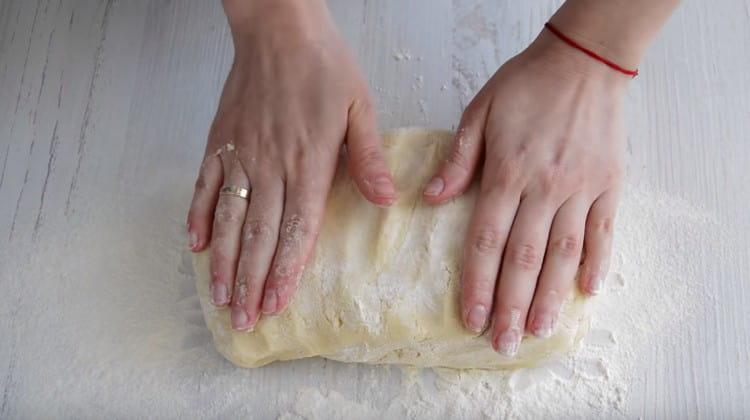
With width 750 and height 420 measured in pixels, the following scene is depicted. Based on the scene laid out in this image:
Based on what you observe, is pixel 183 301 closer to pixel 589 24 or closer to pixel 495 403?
pixel 495 403

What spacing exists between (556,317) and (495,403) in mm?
240

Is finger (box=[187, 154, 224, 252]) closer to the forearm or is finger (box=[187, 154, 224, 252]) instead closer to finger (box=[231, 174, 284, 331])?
finger (box=[231, 174, 284, 331])

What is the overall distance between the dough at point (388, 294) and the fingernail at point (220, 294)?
0.04m

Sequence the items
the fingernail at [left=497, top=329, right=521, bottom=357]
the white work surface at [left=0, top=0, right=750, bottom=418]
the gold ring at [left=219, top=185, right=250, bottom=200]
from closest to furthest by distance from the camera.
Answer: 1. the fingernail at [left=497, top=329, right=521, bottom=357]
2. the gold ring at [left=219, top=185, right=250, bottom=200]
3. the white work surface at [left=0, top=0, right=750, bottom=418]

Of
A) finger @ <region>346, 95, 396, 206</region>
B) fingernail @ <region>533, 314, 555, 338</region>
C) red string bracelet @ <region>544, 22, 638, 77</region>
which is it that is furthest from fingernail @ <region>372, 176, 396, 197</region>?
red string bracelet @ <region>544, 22, 638, 77</region>

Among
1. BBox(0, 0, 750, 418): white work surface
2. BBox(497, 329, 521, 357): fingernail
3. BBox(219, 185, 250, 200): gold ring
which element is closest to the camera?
BBox(497, 329, 521, 357): fingernail

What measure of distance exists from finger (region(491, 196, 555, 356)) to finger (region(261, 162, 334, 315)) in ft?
1.08

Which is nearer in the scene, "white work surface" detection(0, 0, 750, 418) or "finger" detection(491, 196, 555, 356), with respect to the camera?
"finger" detection(491, 196, 555, 356)

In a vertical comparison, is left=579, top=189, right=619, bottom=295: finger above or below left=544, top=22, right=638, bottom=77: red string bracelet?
below

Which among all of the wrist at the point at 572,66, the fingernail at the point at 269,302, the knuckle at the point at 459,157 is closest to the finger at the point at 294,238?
the fingernail at the point at 269,302

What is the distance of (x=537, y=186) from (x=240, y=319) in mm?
551

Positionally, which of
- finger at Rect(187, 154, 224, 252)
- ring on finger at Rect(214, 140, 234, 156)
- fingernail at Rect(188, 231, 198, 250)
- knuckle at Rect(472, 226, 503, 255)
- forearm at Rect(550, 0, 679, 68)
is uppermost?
forearm at Rect(550, 0, 679, 68)

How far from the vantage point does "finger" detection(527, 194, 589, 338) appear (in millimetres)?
1081

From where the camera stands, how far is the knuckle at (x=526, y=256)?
3.58ft
